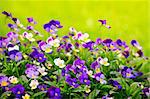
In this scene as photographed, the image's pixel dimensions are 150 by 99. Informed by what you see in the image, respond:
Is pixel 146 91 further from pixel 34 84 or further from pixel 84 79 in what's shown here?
pixel 34 84

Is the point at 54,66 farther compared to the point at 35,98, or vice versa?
the point at 54,66

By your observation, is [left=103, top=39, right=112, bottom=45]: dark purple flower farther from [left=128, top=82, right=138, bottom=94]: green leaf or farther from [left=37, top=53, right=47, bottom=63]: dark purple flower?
[left=37, top=53, right=47, bottom=63]: dark purple flower

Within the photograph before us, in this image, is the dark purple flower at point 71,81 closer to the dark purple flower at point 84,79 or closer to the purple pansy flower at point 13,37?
the dark purple flower at point 84,79

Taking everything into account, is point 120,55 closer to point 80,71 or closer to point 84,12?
point 80,71

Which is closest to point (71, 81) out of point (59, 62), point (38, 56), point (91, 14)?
point (59, 62)

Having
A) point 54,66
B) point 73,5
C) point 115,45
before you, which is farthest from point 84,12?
point 54,66

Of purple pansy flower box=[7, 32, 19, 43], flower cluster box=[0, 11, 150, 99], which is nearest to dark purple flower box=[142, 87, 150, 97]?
flower cluster box=[0, 11, 150, 99]

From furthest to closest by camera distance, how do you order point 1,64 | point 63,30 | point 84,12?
point 84,12
point 63,30
point 1,64
